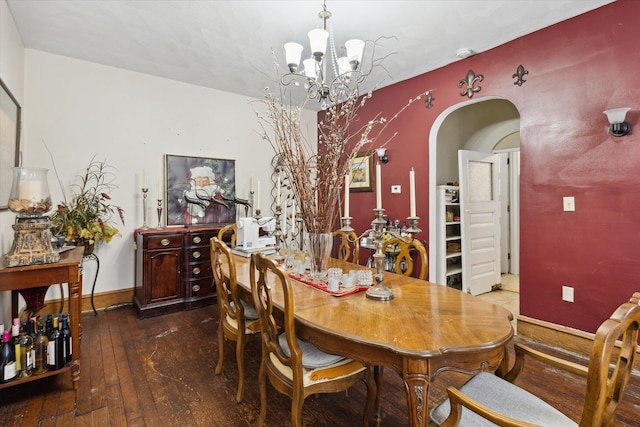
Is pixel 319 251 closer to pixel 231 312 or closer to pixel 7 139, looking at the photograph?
pixel 231 312

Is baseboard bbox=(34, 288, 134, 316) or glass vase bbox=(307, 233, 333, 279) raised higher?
glass vase bbox=(307, 233, 333, 279)

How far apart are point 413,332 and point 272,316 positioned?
0.64 meters

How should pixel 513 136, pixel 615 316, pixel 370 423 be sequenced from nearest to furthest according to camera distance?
pixel 615 316 < pixel 370 423 < pixel 513 136

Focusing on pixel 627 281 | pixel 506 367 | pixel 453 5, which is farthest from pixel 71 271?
pixel 627 281

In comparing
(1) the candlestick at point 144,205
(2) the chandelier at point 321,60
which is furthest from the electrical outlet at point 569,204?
(1) the candlestick at point 144,205

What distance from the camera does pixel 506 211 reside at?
536cm

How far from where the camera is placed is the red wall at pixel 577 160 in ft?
7.47

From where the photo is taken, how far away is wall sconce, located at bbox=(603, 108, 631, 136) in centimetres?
221

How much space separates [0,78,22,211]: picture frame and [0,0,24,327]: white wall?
0.30ft

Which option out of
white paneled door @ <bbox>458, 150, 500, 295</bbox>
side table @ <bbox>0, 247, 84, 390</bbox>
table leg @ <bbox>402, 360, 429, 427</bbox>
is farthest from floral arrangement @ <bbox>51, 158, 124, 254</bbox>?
white paneled door @ <bbox>458, 150, 500, 295</bbox>

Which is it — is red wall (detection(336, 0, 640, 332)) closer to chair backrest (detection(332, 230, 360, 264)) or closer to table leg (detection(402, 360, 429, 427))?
chair backrest (detection(332, 230, 360, 264))

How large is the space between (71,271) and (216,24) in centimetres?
216

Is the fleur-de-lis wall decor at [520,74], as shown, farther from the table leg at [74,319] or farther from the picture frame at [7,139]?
the picture frame at [7,139]

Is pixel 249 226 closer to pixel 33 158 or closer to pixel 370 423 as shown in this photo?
pixel 370 423
